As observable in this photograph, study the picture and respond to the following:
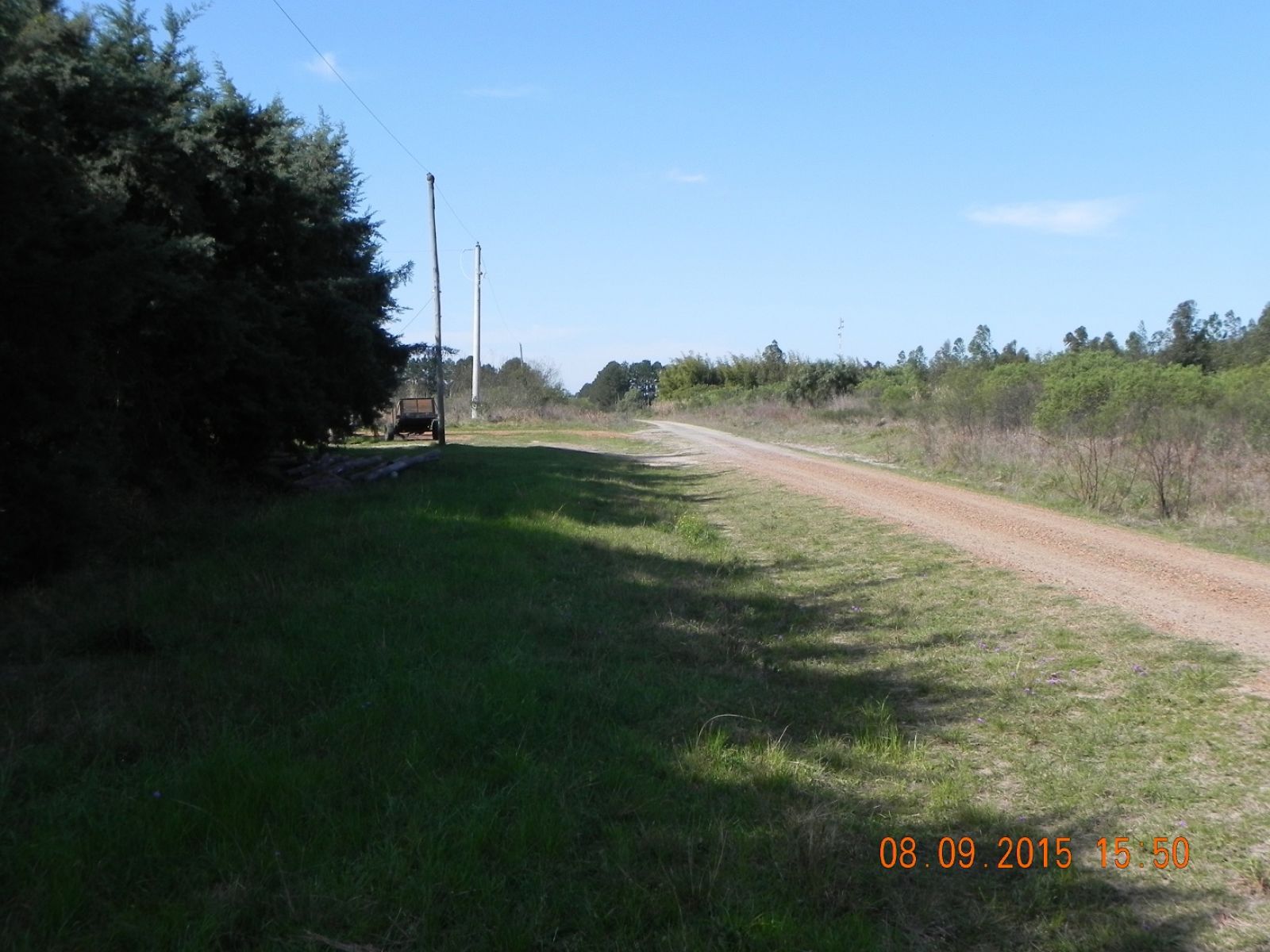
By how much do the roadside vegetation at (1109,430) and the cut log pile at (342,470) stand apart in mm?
11454

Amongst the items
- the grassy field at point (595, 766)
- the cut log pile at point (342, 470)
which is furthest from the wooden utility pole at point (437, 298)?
the grassy field at point (595, 766)

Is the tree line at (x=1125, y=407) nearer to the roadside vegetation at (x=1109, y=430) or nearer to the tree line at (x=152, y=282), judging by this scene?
the roadside vegetation at (x=1109, y=430)

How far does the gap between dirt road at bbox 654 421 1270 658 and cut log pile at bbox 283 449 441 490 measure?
7654 mm

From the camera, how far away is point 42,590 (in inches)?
335

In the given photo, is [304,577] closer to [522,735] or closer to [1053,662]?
[522,735]

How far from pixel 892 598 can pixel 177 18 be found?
11.4 meters

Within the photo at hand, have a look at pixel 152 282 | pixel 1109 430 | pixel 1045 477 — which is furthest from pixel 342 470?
pixel 1109 430

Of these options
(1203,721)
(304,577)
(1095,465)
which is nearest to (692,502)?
(1095,465)

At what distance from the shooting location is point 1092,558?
11.3 meters

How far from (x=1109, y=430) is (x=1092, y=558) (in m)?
10.2
